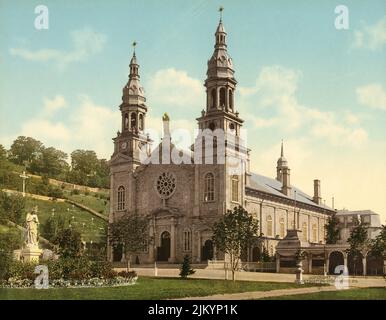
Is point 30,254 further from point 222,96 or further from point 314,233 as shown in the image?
point 314,233

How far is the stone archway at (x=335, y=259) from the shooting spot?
59.0 m

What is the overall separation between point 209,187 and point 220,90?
10526 mm

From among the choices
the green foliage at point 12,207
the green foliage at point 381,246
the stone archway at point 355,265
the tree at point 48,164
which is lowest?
the stone archway at point 355,265

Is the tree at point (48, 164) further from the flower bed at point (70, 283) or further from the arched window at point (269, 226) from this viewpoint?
the flower bed at point (70, 283)

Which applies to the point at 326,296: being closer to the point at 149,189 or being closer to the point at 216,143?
the point at 216,143

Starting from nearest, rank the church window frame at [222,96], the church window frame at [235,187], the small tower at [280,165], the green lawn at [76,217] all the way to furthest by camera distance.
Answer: the church window frame at [235,187]
the church window frame at [222,96]
the green lawn at [76,217]
the small tower at [280,165]

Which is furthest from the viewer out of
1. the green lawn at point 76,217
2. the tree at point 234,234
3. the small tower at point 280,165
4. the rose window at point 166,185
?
the small tower at point 280,165

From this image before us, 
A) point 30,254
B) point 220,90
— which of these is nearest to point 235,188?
point 220,90

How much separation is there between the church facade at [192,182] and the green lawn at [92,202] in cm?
3310

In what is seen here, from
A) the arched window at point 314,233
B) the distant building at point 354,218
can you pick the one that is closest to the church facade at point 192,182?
the arched window at point 314,233

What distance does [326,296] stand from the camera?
92.3 feet

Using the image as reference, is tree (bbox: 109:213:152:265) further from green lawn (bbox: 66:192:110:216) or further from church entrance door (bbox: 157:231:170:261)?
green lawn (bbox: 66:192:110:216)

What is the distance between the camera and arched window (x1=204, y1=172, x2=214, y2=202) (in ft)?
196

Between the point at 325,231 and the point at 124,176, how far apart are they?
34.4m
